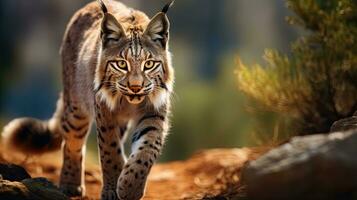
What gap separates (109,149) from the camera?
6.66 metres

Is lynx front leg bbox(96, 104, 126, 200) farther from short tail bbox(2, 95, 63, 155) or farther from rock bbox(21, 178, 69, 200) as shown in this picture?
short tail bbox(2, 95, 63, 155)

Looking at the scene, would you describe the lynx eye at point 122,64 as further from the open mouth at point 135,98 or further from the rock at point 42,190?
the rock at point 42,190

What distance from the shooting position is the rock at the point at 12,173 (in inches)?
239

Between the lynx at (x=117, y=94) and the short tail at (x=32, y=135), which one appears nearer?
the lynx at (x=117, y=94)

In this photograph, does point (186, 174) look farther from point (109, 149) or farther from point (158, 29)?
point (158, 29)

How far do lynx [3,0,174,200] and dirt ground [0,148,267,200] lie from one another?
64 cm

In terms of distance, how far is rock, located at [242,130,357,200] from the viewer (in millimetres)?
4195

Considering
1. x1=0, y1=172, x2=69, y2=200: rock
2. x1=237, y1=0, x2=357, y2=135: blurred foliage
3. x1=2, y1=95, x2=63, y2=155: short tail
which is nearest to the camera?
x1=0, y1=172, x2=69, y2=200: rock

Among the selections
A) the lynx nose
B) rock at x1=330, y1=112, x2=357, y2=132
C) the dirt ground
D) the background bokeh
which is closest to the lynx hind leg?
the dirt ground

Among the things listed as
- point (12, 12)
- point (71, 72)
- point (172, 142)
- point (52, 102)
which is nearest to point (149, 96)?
point (71, 72)

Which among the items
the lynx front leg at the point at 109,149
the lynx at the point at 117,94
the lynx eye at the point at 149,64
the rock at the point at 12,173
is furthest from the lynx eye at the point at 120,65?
the rock at the point at 12,173

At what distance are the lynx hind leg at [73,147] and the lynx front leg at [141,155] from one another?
4.26ft

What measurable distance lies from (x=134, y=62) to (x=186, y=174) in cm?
332

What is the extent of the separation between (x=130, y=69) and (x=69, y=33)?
2225 mm
